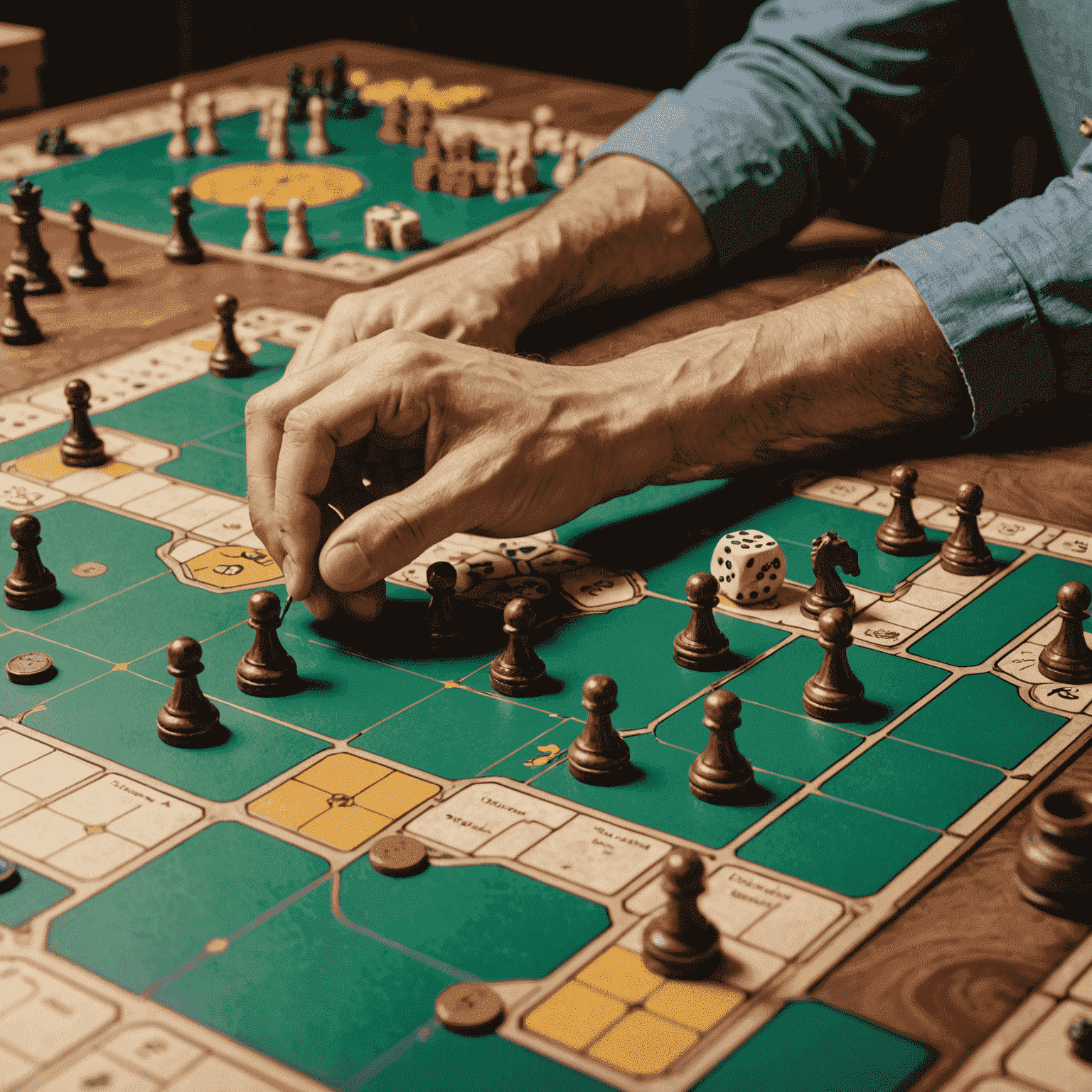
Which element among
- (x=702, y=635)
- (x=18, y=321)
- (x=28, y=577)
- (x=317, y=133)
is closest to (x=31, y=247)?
(x=18, y=321)

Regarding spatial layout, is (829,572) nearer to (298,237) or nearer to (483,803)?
(483,803)

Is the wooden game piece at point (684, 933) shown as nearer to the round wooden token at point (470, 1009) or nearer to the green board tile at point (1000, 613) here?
the round wooden token at point (470, 1009)

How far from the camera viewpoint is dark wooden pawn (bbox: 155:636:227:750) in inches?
61.6

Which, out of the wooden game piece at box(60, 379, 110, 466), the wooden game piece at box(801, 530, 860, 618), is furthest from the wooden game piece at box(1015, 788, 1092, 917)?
Answer: the wooden game piece at box(60, 379, 110, 466)

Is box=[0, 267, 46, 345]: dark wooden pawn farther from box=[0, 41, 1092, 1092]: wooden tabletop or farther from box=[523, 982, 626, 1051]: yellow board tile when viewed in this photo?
box=[523, 982, 626, 1051]: yellow board tile

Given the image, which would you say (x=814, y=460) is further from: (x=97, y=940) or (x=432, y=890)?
(x=97, y=940)

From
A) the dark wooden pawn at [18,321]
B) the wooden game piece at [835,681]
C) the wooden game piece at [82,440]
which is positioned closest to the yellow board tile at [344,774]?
the wooden game piece at [835,681]

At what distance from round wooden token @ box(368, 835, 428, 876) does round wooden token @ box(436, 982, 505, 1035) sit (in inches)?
6.9

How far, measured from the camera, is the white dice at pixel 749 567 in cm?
184

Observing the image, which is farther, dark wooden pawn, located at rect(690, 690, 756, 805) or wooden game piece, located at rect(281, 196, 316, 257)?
wooden game piece, located at rect(281, 196, 316, 257)

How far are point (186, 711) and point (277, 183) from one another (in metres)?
2.34

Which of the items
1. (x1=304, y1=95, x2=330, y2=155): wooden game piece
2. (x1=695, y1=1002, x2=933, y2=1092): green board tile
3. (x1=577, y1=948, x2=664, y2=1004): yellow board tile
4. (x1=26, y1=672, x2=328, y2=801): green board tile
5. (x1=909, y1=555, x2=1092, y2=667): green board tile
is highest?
(x1=304, y1=95, x2=330, y2=155): wooden game piece

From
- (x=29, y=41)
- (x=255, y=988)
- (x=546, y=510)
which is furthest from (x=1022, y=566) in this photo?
(x=29, y=41)

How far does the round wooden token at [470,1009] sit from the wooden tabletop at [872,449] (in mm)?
274
